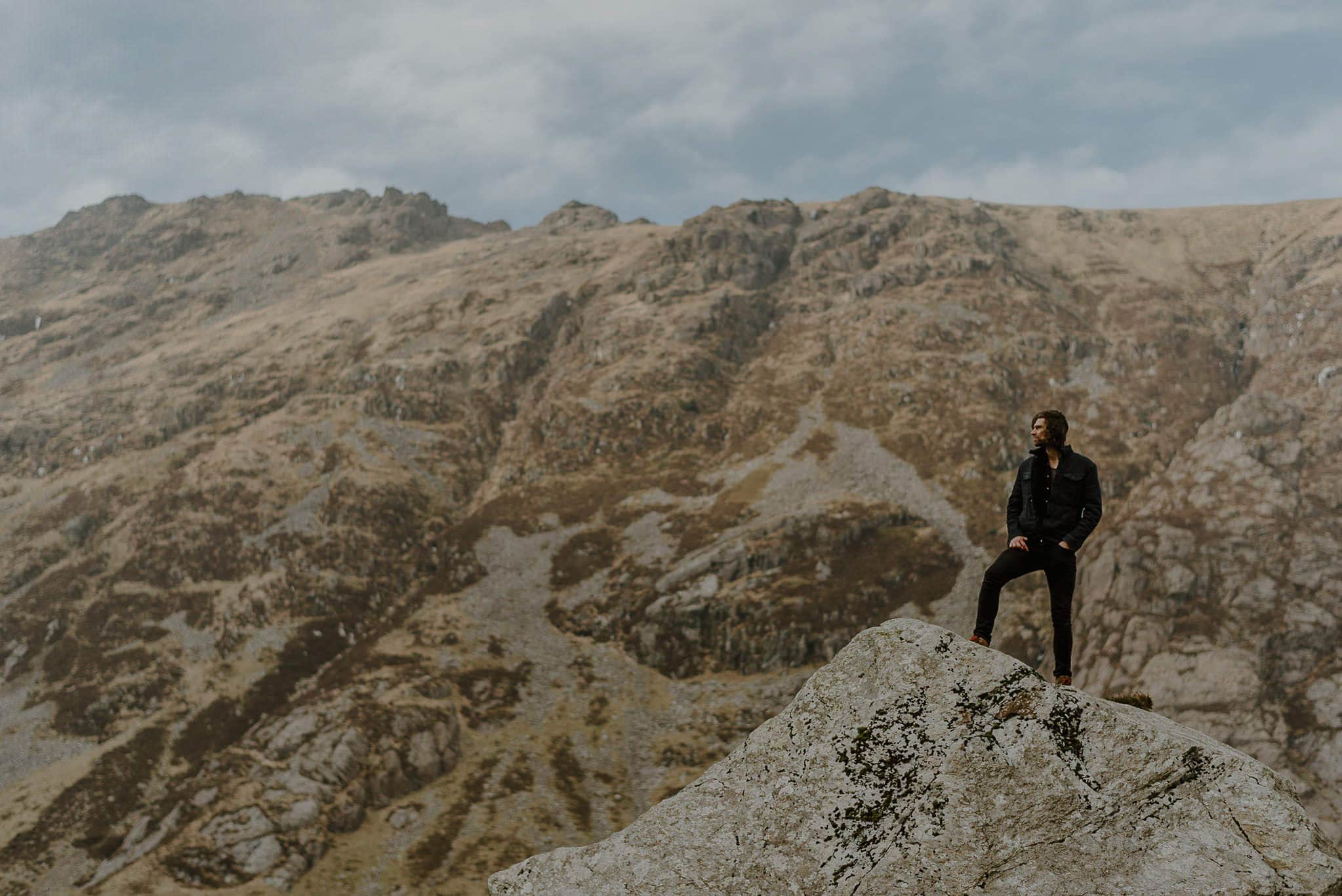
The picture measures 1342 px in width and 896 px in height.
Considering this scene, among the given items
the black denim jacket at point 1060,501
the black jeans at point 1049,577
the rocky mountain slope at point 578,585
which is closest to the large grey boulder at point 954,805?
the black jeans at point 1049,577

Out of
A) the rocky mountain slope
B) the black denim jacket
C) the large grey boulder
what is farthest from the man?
the rocky mountain slope

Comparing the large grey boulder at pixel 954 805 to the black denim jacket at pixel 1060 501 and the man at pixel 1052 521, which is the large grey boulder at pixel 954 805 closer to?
the man at pixel 1052 521

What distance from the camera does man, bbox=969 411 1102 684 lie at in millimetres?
10891

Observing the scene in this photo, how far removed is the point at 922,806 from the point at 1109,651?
107946 mm

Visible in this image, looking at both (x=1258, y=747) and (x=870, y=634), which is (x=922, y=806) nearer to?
(x=870, y=634)

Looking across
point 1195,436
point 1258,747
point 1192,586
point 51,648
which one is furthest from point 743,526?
point 51,648

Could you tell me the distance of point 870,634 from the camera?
35.2 feet

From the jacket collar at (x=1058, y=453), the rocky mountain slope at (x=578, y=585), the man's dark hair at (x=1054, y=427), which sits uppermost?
the man's dark hair at (x=1054, y=427)

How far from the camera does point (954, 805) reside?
891 cm

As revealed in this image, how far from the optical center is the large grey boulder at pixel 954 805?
24.7 ft

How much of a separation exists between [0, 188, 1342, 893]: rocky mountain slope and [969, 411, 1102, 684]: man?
78.0 metres

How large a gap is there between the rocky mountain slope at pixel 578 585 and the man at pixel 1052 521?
78.0 m

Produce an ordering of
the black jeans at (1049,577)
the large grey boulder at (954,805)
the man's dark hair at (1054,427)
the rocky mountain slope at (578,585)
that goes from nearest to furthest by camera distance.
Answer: the large grey boulder at (954,805) → the man's dark hair at (1054,427) → the black jeans at (1049,577) → the rocky mountain slope at (578,585)

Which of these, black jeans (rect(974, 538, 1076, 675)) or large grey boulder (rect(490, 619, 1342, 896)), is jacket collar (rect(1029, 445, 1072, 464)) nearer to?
black jeans (rect(974, 538, 1076, 675))
